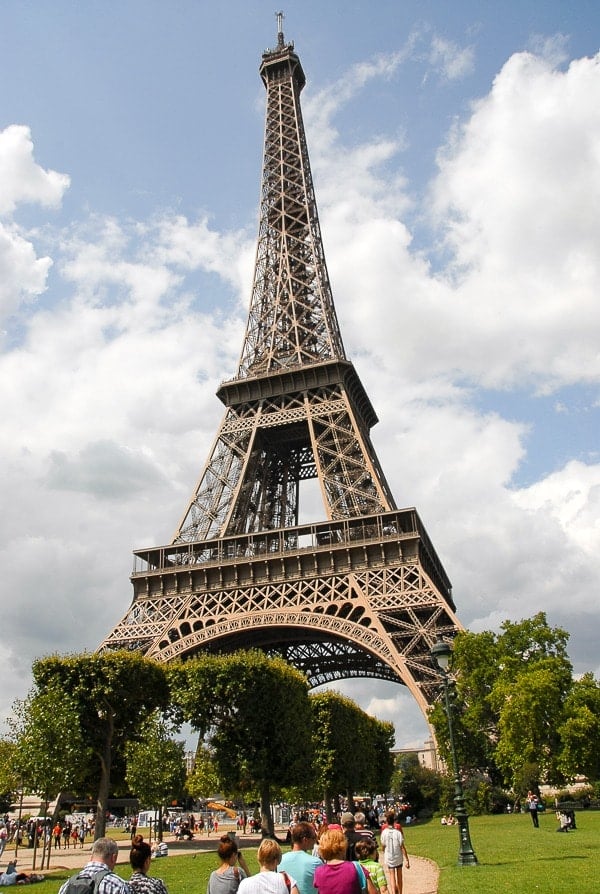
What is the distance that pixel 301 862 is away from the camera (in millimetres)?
7105

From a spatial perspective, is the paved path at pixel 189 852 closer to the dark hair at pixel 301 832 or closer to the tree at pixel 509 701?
the dark hair at pixel 301 832

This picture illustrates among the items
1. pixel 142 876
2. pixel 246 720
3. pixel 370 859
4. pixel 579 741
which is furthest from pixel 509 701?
pixel 142 876

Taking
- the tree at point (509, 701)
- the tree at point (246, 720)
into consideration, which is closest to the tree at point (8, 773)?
the tree at point (246, 720)

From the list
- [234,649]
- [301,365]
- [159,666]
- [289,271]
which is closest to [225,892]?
[159,666]

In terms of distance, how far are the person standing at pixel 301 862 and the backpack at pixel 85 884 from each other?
1945mm

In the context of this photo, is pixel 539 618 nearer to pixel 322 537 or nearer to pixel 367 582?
pixel 367 582

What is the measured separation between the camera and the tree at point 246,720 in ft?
100

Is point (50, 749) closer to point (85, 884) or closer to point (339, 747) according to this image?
point (339, 747)

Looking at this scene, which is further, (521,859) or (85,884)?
(521,859)

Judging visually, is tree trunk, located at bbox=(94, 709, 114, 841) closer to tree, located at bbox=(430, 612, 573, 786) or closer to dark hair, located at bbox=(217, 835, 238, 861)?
tree, located at bbox=(430, 612, 573, 786)

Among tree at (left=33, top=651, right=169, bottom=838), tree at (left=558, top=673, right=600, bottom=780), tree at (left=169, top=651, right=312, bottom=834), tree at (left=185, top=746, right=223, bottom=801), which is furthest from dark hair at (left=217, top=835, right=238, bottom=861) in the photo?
tree at (left=558, top=673, right=600, bottom=780)

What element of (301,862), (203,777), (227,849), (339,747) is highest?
(339,747)

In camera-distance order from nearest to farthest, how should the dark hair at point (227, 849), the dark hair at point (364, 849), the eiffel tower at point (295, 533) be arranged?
the dark hair at point (227, 849) → the dark hair at point (364, 849) → the eiffel tower at point (295, 533)

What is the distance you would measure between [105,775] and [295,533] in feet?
70.8
